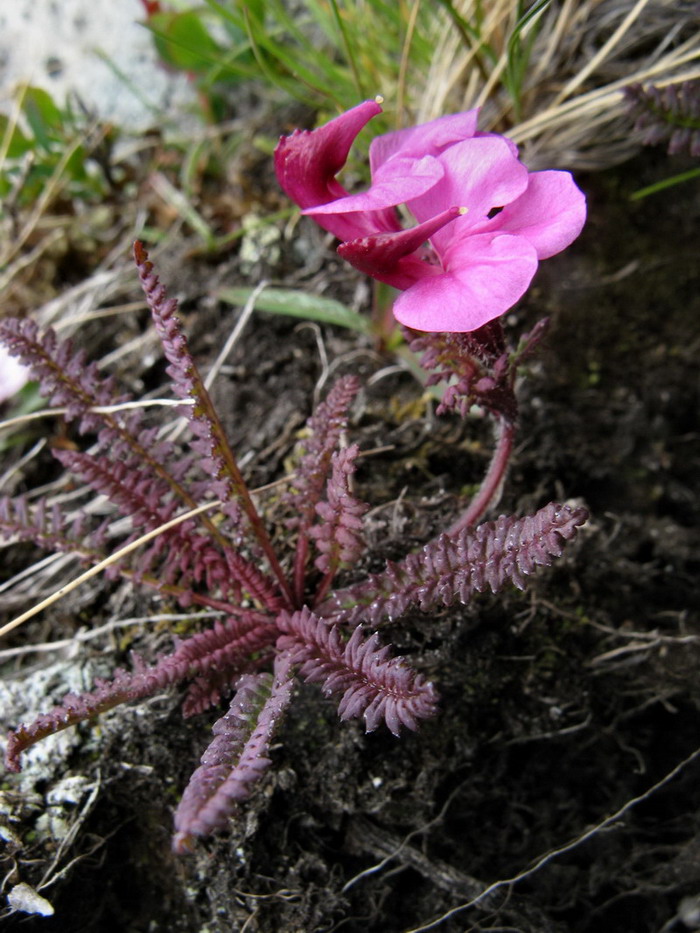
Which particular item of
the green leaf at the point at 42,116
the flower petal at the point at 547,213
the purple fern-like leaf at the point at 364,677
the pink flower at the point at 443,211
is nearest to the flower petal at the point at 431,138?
the pink flower at the point at 443,211

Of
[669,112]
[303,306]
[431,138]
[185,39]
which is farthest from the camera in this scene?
[185,39]

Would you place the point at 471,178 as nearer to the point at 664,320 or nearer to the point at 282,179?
the point at 282,179

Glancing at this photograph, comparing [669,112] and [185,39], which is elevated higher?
[185,39]

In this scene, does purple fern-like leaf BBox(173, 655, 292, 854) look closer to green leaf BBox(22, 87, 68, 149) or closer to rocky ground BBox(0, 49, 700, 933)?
rocky ground BBox(0, 49, 700, 933)

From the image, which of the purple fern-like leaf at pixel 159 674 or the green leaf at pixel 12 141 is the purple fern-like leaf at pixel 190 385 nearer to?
the purple fern-like leaf at pixel 159 674

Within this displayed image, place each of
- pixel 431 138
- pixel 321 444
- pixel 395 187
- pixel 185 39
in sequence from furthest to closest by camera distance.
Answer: pixel 185 39 → pixel 321 444 → pixel 431 138 → pixel 395 187

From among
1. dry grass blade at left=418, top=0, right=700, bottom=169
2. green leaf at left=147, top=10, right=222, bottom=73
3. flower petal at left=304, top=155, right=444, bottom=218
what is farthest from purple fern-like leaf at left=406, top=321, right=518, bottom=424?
green leaf at left=147, top=10, right=222, bottom=73

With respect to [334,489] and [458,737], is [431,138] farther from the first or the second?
[458,737]

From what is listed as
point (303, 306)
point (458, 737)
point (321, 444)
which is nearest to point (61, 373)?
point (321, 444)
